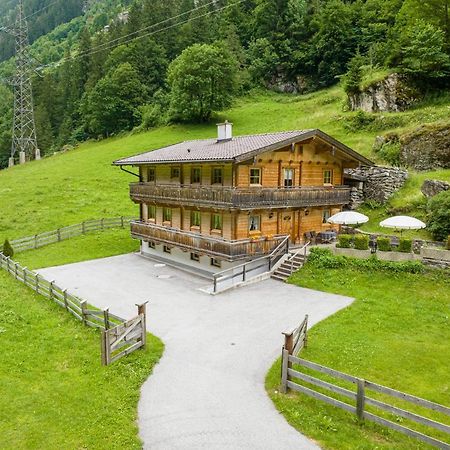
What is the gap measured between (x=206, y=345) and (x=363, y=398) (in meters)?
6.39

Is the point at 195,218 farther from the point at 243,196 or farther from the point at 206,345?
the point at 206,345

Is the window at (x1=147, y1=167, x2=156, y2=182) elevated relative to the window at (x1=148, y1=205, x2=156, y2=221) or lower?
elevated

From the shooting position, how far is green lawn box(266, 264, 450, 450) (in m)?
9.57

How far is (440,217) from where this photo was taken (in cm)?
2369

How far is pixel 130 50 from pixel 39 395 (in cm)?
7494

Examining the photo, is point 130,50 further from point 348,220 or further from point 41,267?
point 348,220

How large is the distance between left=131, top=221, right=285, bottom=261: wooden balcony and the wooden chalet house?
5cm

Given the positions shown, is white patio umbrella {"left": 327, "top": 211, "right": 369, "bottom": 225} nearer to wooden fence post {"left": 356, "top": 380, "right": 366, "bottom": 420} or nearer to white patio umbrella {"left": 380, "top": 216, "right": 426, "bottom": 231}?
white patio umbrella {"left": 380, "top": 216, "right": 426, "bottom": 231}

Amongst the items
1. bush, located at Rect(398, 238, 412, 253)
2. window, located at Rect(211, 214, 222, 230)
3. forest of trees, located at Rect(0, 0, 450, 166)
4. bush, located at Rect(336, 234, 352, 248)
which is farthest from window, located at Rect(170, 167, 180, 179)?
forest of trees, located at Rect(0, 0, 450, 166)

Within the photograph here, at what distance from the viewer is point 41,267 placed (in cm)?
2634

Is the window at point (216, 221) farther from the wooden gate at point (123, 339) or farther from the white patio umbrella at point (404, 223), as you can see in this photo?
the wooden gate at point (123, 339)

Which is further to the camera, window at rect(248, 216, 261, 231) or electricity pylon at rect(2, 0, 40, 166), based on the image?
electricity pylon at rect(2, 0, 40, 166)

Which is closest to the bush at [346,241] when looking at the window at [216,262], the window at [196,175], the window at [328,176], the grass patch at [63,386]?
the window at [328,176]

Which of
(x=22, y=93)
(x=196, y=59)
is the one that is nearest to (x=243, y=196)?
(x=196, y=59)
